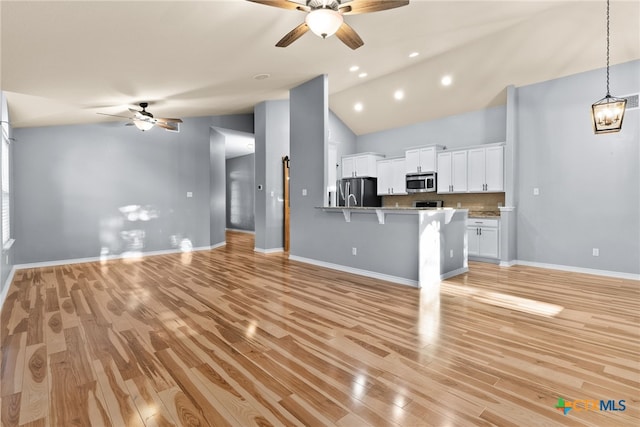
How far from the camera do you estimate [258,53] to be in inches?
167

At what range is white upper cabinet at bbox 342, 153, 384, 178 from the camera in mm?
8000

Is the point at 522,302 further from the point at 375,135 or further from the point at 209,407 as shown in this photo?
the point at 375,135

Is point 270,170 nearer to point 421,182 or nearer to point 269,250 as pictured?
point 269,250

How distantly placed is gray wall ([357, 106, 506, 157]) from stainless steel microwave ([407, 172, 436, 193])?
792 millimetres

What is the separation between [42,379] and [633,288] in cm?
637

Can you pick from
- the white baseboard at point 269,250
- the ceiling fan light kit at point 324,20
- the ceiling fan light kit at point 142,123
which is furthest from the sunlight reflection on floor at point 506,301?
the ceiling fan light kit at point 142,123

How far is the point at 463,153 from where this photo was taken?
21.3 feet

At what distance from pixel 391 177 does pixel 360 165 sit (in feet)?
2.96

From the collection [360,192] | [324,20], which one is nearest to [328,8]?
[324,20]

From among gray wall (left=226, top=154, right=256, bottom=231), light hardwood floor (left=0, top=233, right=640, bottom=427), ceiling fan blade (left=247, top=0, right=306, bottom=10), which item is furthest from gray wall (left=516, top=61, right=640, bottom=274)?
gray wall (left=226, top=154, right=256, bottom=231)

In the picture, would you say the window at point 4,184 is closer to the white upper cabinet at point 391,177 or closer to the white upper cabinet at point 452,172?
the white upper cabinet at point 391,177

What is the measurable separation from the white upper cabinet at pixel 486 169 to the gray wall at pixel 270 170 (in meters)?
4.05

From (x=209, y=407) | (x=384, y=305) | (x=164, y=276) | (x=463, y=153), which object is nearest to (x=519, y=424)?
(x=209, y=407)

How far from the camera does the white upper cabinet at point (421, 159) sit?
22.7ft
